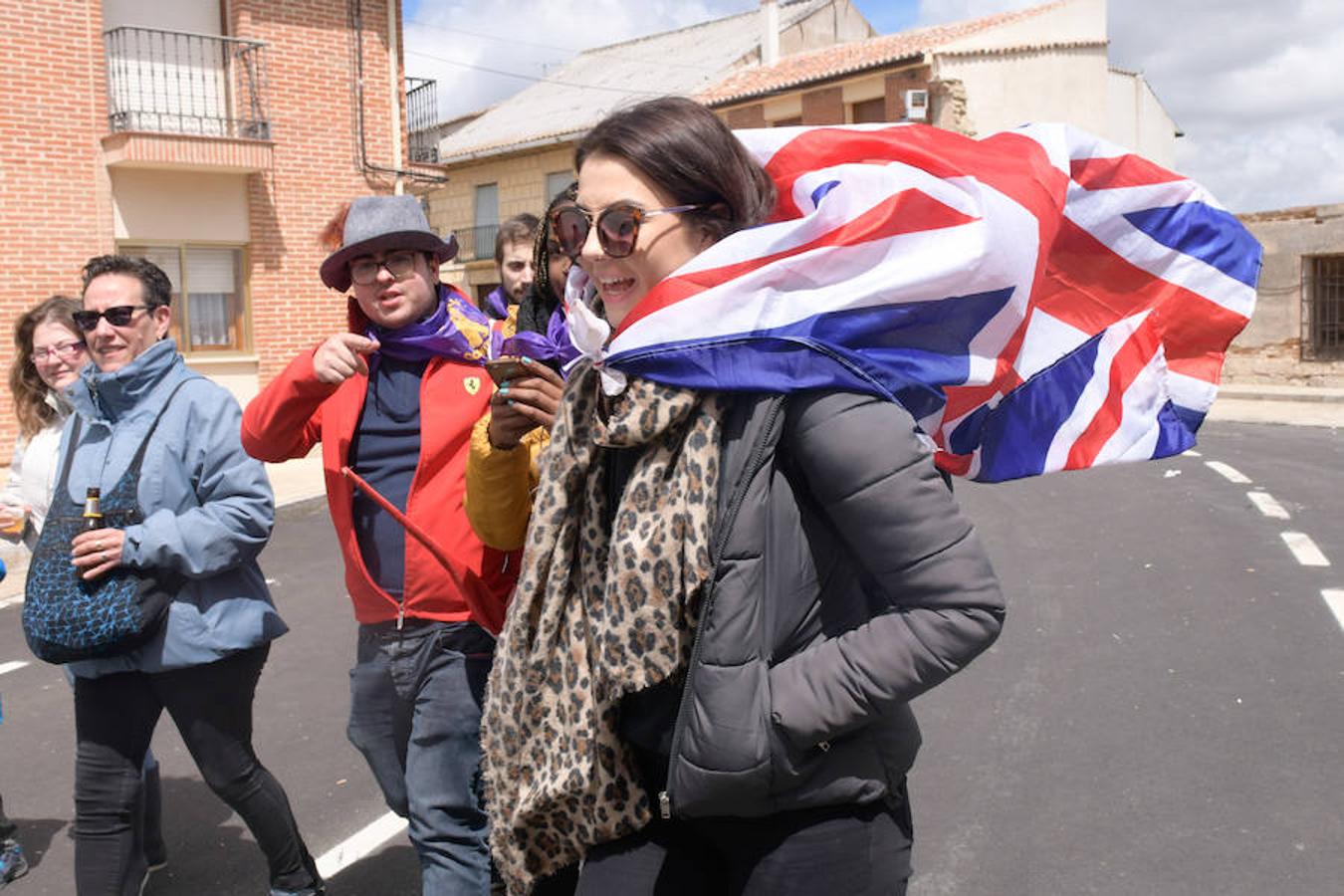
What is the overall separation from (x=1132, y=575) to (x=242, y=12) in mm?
14231

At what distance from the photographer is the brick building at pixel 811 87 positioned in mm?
30156

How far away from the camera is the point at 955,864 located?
3969 millimetres

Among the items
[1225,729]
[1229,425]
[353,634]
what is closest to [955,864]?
[1225,729]

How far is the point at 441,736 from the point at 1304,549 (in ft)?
24.1

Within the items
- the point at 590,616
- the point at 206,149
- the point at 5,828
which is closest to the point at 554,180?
the point at 206,149

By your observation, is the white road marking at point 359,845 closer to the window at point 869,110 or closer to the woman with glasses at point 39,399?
the woman with glasses at point 39,399

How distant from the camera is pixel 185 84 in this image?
16812mm

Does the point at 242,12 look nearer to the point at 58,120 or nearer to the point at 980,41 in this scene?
the point at 58,120

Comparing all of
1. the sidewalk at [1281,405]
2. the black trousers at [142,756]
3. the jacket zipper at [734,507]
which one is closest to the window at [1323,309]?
the sidewalk at [1281,405]

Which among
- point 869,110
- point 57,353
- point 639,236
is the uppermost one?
point 869,110

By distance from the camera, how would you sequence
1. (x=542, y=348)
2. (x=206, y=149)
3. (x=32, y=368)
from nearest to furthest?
(x=542, y=348), (x=32, y=368), (x=206, y=149)

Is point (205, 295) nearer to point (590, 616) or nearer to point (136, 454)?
point (136, 454)

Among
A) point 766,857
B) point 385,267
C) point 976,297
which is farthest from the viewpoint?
Answer: point 385,267

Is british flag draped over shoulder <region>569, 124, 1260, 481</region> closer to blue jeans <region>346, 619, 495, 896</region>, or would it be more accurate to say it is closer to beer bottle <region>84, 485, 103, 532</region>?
blue jeans <region>346, 619, 495, 896</region>
